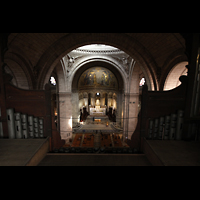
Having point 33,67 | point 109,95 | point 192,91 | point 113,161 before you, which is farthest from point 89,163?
point 109,95

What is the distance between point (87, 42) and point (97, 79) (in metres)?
13.2

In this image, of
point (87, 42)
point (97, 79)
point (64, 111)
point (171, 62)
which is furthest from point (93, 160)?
point (97, 79)

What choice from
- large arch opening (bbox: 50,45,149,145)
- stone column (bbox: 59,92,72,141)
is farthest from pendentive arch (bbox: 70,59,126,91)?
stone column (bbox: 59,92,72,141)

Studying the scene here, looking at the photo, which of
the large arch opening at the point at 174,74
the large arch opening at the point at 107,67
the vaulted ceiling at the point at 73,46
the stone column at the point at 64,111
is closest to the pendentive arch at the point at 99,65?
the large arch opening at the point at 107,67

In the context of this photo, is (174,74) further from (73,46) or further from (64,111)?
(64,111)

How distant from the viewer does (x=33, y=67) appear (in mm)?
7473

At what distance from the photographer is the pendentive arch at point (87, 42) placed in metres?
7.64

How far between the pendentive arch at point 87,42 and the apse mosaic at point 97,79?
473 inches

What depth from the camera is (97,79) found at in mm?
21188

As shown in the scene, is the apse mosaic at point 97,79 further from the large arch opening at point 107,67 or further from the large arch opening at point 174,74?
the large arch opening at point 174,74

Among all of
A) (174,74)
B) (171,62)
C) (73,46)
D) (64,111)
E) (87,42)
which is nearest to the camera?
(171,62)

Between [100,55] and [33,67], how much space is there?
9308mm

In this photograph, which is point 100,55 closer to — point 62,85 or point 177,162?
point 62,85

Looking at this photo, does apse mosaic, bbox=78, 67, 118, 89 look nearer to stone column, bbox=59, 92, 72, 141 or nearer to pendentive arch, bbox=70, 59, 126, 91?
pendentive arch, bbox=70, 59, 126, 91
